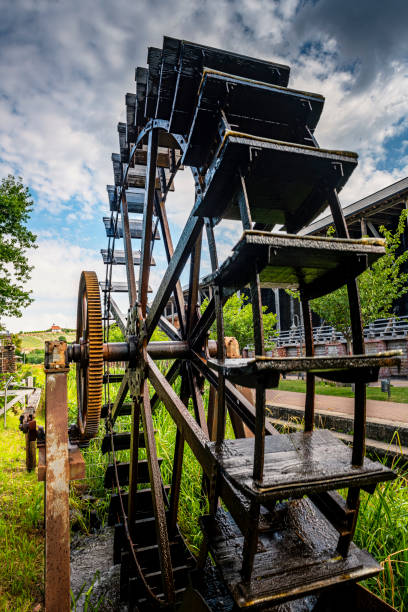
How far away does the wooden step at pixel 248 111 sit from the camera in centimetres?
213

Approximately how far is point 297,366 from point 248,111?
1750 millimetres

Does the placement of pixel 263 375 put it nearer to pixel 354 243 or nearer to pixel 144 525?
pixel 354 243

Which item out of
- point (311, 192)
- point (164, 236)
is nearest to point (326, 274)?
point (311, 192)

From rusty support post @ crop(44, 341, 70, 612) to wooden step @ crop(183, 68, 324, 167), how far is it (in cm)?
183

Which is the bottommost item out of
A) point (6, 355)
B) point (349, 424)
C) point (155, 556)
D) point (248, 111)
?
point (155, 556)

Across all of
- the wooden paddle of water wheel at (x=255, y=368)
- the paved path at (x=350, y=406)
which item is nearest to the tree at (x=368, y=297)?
the paved path at (x=350, y=406)

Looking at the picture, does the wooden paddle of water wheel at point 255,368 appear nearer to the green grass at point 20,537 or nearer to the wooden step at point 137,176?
the green grass at point 20,537

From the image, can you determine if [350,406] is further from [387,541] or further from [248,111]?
[248,111]

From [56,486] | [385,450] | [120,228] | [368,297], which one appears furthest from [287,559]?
[368,297]

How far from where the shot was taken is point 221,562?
5.21 ft

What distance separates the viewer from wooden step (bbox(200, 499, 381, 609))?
1.44 m

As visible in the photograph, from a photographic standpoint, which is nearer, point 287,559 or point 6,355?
point 287,559

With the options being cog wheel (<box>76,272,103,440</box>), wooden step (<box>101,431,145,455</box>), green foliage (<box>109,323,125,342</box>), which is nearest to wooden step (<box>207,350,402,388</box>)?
cog wheel (<box>76,272,103,440</box>)

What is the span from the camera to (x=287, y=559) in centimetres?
164
